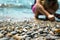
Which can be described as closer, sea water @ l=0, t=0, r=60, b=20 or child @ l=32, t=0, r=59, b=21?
child @ l=32, t=0, r=59, b=21

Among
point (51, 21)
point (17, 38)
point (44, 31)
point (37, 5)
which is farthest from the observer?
→ point (37, 5)

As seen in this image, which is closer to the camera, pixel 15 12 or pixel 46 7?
pixel 46 7

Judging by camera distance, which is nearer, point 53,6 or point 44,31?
point 44,31

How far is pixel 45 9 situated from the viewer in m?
3.67

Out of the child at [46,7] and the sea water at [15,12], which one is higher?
the child at [46,7]

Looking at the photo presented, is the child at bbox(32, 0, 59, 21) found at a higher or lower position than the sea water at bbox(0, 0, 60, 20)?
higher

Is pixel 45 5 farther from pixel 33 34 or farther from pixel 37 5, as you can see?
pixel 33 34

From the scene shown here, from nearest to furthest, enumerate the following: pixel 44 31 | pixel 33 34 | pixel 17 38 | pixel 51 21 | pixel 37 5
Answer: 1. pixel 17 38
2. pixel 33 34
3. pixel 44 31
4. pixel 51 21
5. pixel 37 5

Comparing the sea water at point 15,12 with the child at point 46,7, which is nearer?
the child at point 46,7

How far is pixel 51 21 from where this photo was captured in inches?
133

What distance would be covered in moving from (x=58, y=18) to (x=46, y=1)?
440 millimetres

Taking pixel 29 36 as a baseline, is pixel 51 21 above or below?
below

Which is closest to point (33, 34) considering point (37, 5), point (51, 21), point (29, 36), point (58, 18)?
point (29, 36)

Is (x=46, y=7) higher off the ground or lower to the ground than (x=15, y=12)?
higher
